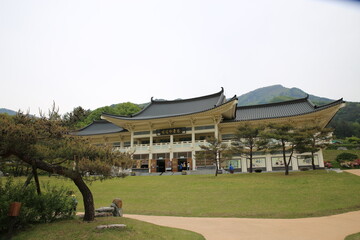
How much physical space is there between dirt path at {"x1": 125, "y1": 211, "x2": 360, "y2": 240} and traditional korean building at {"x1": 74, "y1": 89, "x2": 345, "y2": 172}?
18.3m

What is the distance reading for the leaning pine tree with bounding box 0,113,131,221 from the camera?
7043mm

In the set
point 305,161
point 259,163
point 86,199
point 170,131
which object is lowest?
point 86,199

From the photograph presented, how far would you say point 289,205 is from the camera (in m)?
11.1

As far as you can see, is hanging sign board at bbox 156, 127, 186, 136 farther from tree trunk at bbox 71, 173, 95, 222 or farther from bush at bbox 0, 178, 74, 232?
tree trunk at bbox 71, 173, 95, 222

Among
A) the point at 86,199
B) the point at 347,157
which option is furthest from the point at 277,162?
the point at 86,199

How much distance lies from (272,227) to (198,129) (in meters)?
23.8

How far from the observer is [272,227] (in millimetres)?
8109

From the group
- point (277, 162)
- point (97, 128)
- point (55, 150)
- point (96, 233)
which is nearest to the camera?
point (96, 233)

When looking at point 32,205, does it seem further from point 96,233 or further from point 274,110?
point 274,110

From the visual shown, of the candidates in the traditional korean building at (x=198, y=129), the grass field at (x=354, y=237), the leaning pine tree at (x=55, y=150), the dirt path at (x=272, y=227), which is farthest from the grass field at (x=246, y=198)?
the traditional korean building at (x=198, y=129)

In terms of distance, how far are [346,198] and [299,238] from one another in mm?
6748

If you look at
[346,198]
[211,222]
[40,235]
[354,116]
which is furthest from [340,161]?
[354,116]

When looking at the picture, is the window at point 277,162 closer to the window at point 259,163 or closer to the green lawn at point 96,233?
the window at point 259,163

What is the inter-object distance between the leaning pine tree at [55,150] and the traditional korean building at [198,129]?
19.6 m
